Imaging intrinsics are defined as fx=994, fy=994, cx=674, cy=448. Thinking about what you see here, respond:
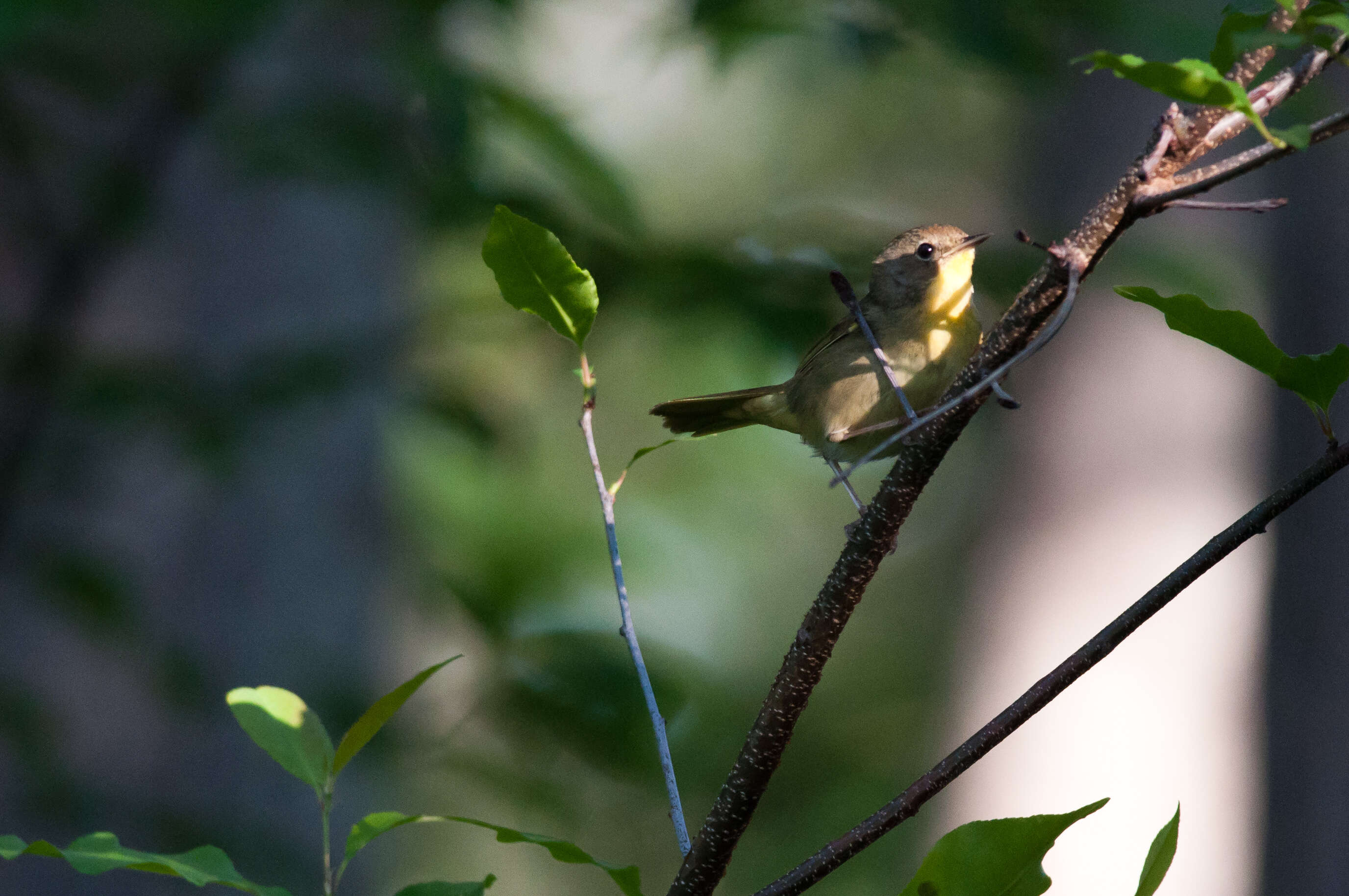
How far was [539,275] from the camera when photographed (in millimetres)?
812

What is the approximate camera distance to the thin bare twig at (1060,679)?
2.06 feet

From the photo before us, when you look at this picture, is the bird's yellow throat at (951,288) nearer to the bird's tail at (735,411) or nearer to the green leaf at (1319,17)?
the bird's tail at (735,411)

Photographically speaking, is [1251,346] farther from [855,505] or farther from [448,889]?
[855,505]

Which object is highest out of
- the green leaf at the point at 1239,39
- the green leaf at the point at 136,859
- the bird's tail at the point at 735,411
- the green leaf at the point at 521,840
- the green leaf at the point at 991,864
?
the bird's tail at the point at 735,411

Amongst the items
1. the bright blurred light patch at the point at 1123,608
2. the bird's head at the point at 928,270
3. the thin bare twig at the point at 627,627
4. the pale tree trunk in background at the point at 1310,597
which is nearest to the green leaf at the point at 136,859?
the thin bare twig at the point at 627,627

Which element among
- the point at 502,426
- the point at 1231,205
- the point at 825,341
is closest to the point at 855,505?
the point at 825,341

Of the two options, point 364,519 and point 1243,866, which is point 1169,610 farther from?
point 364,519

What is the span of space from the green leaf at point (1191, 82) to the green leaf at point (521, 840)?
24.0 inches

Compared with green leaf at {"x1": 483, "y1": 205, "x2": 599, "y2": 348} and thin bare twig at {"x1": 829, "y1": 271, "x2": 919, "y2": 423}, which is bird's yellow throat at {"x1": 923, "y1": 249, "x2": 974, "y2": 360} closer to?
thin bare twig at {"x1": 829, "y1": 271, "x2": 919, "y2": 423}

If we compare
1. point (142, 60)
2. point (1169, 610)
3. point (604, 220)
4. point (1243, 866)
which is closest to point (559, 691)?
point (604, 220)

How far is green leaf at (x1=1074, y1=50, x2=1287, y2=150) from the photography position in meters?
0.52

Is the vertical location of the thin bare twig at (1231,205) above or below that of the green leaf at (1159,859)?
above

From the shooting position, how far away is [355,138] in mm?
2369

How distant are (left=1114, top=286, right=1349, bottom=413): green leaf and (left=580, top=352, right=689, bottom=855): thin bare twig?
16.7 inches
